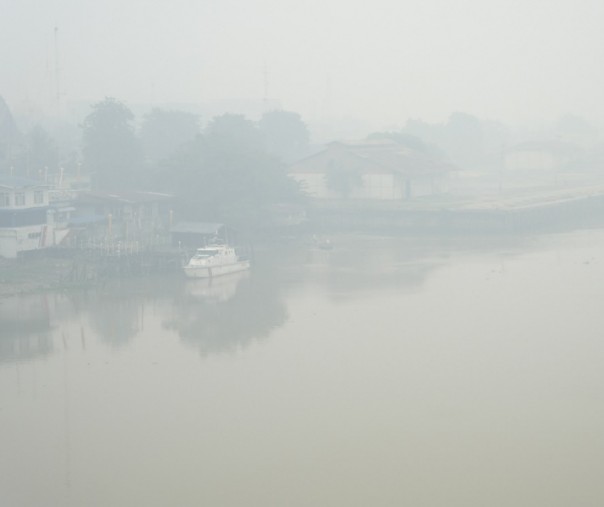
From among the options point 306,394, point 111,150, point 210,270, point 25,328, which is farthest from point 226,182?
point 306,394

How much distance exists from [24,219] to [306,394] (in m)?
9.59

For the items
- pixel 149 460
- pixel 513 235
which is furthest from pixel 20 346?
pixel 513 235

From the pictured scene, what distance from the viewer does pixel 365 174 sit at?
2956cm

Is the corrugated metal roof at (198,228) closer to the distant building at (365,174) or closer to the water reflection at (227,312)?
the water reflection at (227,312)

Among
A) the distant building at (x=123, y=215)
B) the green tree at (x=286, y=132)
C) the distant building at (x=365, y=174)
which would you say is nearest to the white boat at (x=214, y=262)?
the distant building at (x=123, y=215)

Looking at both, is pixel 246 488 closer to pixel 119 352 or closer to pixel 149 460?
pixel 149 460

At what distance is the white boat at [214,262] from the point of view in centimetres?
1764

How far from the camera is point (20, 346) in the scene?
12.8 metres

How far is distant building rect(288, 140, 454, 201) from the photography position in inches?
1150

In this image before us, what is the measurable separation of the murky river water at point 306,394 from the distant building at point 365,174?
12.0m

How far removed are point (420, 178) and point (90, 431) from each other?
71.4 feet

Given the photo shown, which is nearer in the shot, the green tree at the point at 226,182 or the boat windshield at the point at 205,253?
the boat windshield at the point at 205,253

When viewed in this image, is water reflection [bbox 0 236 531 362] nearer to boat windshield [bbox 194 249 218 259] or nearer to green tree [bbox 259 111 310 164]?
boat windshield [bbox 194 249 218 259]

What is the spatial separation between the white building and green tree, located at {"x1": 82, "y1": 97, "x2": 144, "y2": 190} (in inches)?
305
